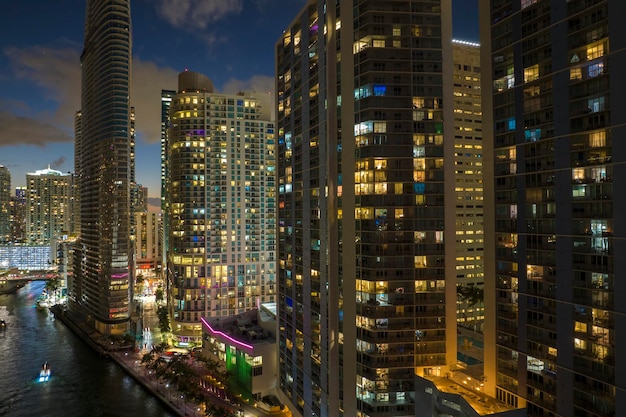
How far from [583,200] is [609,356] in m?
11.9

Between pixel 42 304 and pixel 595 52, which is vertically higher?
pixel 595 52

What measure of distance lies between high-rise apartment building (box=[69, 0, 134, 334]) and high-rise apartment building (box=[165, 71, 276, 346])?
1302cm

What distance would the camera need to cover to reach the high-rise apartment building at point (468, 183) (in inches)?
3996

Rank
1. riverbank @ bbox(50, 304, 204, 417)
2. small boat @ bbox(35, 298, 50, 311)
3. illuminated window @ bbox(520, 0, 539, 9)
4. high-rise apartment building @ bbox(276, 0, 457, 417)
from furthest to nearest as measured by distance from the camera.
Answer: small boat @ bbox(35, 298, 50, 311) < riverbank @ bbox(50, 304, 204, 417) < high-rise apartment building @ bbox(276, 0, 457, 417) < illuminated window @ bbox(520, 0, 539, 9)

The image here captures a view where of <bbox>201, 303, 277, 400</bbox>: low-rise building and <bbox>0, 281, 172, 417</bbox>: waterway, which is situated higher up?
<bbox>201, 303, 277, 400</bbox>: low-rise building

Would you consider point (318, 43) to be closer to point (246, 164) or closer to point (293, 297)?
point (293, 297)

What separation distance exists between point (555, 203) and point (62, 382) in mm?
91817

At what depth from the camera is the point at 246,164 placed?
120 meters

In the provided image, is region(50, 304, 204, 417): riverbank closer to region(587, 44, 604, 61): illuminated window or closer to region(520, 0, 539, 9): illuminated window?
region(587, 44, 604, 61): illuminated window

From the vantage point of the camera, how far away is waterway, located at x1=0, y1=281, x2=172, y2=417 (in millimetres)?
77500

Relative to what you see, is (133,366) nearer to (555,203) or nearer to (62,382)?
(62,382)

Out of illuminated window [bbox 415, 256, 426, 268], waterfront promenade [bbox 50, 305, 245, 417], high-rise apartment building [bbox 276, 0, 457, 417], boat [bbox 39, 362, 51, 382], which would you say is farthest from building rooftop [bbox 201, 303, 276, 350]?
illuminated window [bbox 415, 256, 426, 268]

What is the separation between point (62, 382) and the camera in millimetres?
89000

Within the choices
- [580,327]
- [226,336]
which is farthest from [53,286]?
[580,327]
